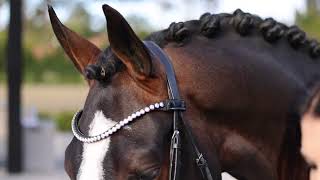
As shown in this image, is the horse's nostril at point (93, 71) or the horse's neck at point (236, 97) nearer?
the horse's nostril at point (93, 71)

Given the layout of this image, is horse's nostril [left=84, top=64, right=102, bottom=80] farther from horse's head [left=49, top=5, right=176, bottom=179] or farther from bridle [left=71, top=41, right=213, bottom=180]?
bridle [left=71, top=41, right=213, bottom=180]

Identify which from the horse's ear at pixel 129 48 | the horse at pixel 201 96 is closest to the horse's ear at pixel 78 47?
the horse at pixel 201 96

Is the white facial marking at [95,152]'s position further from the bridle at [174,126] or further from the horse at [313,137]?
the horse at [313,137]

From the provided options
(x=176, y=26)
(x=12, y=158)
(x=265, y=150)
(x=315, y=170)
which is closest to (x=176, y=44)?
(x=176, y=26)

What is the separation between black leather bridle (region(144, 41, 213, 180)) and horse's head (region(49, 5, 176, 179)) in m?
0.02

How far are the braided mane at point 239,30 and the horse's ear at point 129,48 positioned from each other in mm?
246

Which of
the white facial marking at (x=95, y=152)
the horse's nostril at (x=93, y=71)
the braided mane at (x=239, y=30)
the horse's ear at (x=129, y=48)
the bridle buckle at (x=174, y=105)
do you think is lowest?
the white facial marking at (x=95, y=152)

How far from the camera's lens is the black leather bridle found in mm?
2299

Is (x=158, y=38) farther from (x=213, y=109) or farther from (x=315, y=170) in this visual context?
(x=315, y=170)

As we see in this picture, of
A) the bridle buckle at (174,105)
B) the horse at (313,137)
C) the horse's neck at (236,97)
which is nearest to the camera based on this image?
the horse at (313,137)

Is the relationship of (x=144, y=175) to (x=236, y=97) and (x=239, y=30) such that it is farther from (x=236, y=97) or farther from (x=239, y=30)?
(x=239, y=30)

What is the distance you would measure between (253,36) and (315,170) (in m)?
0.89

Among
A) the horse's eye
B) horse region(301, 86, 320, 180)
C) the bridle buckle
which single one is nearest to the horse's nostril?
the bridle buckle

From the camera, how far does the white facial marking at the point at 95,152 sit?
224 cm
